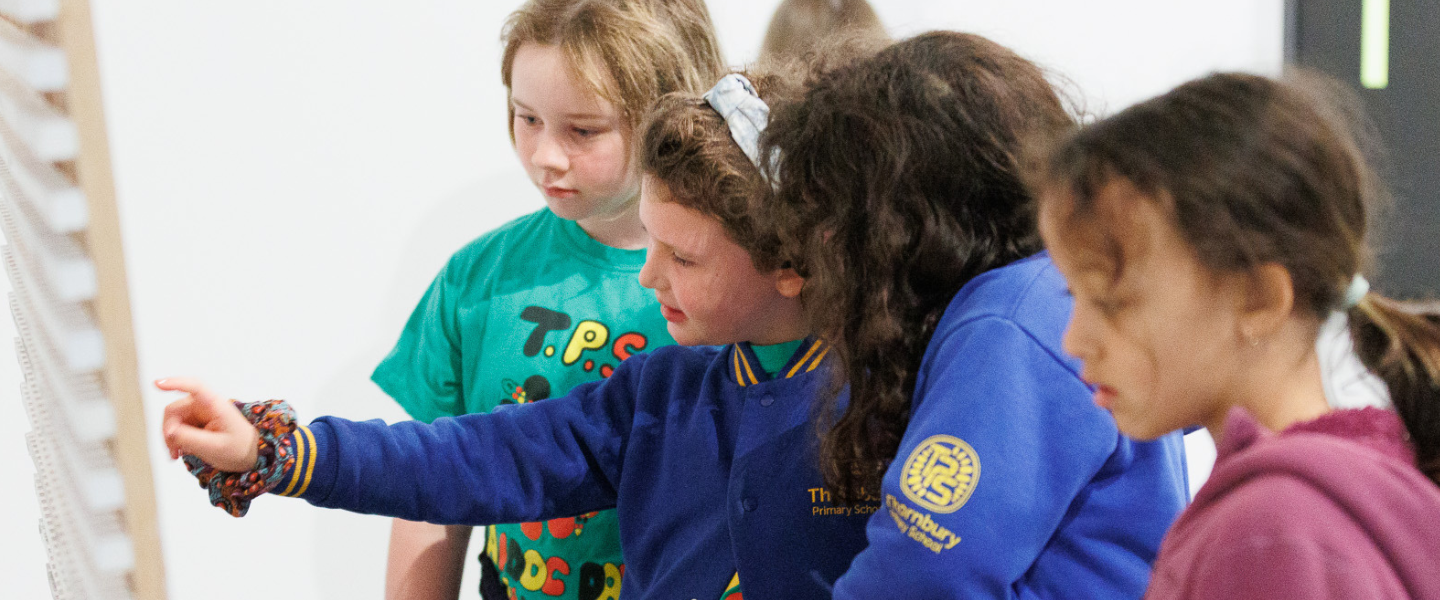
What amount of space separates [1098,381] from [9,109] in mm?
552

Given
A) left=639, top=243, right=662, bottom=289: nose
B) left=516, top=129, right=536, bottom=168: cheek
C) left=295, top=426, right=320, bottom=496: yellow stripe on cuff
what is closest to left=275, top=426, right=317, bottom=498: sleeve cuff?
left=295, top=426, right=320, bottom=496: yellow stripe on cuff

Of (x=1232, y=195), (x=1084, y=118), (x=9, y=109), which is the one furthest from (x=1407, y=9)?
(x=9, y=109)

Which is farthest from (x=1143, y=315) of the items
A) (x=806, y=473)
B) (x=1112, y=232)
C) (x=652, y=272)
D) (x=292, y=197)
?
(x=292, y=197)

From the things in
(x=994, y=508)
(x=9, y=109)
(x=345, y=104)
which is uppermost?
(x=9, y=109)

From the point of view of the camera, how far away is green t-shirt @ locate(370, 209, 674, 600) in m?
1.09

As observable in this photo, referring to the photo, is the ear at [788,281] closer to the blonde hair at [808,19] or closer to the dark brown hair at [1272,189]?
the dark brown hair at [1272,189]

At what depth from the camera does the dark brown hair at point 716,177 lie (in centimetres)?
88

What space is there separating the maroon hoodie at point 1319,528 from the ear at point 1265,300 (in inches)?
2.0

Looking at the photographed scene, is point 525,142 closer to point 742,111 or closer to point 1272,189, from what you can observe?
point 742,111

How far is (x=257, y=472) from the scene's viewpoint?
2.55 feet

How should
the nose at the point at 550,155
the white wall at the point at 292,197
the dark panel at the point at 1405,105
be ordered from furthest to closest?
the dark panel at the point at 1405,105, the white wall at the point at 292,197, the nose at the point at 550,155

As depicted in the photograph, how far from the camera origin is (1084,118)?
0.79m

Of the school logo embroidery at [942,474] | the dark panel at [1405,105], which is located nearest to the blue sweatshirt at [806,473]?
the school logo embroidery at [942,474]

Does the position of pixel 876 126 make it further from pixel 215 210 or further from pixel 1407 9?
pixel 1407 9
